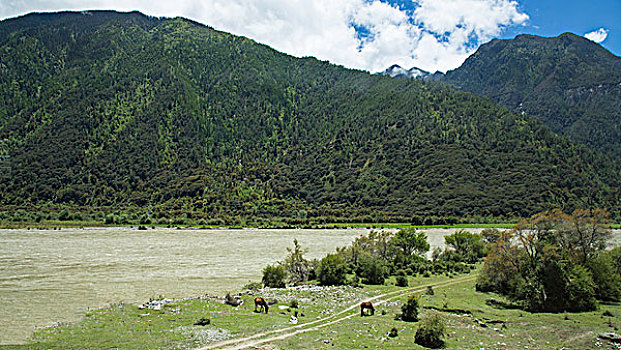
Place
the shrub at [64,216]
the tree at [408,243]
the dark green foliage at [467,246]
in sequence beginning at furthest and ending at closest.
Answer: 1. the shrub at [64,216]
2. the dark green foliage at [467,246]
3. the tree at [408,243]

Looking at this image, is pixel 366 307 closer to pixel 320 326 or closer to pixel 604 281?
pixel 320 326

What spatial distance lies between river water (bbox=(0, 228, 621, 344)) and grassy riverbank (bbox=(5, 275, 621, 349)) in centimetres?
369

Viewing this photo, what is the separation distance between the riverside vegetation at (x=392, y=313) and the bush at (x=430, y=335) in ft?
0.13

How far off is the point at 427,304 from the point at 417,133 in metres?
153

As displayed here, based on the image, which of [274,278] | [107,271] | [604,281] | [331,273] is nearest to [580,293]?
[604,281]

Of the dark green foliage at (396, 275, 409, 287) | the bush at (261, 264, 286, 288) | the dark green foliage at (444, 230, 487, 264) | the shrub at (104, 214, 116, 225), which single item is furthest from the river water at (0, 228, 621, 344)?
the shrub at (104, 214, 116, 225)

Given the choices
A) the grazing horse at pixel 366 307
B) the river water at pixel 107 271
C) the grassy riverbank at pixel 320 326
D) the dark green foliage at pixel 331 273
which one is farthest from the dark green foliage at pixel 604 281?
the river water at pixel 107 271

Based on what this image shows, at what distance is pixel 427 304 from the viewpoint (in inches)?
1050

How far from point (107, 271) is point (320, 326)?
3048 cm

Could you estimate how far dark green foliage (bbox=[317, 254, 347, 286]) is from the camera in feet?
113

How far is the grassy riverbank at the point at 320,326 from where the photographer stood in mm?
18047

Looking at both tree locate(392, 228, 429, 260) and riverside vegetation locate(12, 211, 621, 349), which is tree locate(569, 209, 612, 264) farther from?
tree locate(392, 228, 429, 260)

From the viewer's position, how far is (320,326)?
2095 centimetres

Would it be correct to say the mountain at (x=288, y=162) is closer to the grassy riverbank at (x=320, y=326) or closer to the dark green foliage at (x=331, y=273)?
the dark green foliage at (x=331, y=273)
